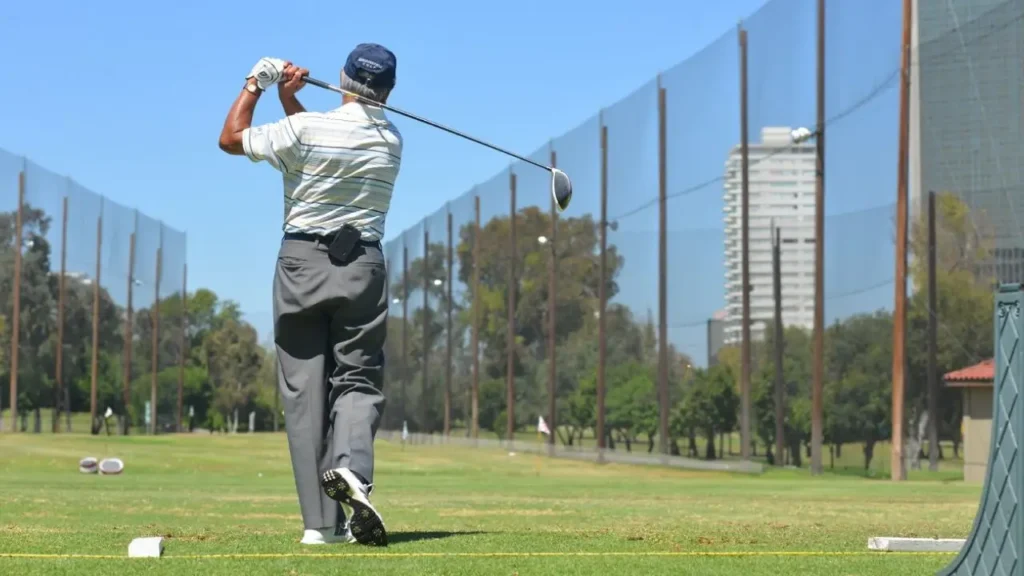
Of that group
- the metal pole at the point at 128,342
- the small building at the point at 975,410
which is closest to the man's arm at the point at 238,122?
the small building at the point at 975,410

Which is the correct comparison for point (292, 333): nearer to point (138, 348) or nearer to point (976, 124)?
point (976, 124)

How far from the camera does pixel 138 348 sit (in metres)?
77.9

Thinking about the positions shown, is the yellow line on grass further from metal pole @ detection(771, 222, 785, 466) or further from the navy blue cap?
metal pole @ detection(771, 222, 785, 466)

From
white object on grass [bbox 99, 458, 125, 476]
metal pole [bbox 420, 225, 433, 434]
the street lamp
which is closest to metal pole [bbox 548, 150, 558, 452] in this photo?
metal pole [bbox 420, 225, 433, 434]

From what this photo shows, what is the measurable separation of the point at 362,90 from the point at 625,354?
124ft

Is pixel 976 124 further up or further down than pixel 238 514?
further up

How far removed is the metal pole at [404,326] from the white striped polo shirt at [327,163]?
68073 millimetres

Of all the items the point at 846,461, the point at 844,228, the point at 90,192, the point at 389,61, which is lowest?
the point at 846,461

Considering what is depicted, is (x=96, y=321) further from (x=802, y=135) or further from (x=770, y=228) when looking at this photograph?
(x=802, y=135)

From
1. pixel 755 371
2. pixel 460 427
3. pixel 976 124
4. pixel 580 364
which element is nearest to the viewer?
pixel 976 124

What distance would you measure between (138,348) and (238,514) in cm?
6981

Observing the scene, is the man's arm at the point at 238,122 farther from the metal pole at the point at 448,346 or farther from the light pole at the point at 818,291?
the metal pole at the point at 448,346

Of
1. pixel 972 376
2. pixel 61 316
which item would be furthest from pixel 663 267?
pixel 61 316

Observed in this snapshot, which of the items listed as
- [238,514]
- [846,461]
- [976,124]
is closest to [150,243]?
[846,461]
